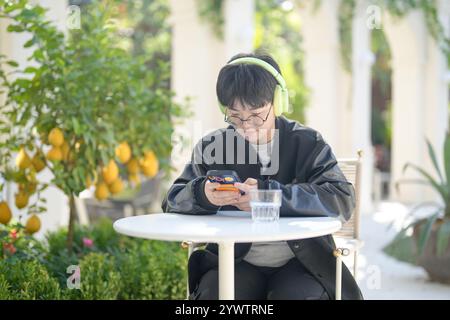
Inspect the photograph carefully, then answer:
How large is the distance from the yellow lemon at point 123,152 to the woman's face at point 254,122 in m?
1.56

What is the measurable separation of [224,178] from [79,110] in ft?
4.95

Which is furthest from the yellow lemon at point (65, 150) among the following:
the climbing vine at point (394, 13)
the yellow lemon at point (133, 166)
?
the climbing vine at point (394, 13)

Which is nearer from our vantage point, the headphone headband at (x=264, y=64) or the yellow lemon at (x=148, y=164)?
the headphone headband at (x=264, y=64)

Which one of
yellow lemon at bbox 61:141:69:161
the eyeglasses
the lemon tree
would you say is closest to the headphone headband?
the eyeglasses

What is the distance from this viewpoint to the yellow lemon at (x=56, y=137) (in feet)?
11.4

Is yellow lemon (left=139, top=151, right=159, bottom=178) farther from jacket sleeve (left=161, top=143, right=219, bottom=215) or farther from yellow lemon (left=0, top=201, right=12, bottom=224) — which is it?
jacket sleeve (left=161, top=143, right=219, bottom=215)

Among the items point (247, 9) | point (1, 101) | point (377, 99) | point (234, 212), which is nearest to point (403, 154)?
point (377, 99)

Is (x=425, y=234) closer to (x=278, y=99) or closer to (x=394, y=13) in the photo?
(x=278, y=99)

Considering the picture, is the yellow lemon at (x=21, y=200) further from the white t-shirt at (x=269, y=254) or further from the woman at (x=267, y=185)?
the white t-shirt at (x=269, y=254)

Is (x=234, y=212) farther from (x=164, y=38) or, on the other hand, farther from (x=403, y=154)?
(x=164, y=38)

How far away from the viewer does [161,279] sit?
3.48 metres

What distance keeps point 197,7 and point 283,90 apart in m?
4.95

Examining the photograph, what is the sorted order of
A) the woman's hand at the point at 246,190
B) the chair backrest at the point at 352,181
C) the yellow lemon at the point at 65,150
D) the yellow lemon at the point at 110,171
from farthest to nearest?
the yellow lemon at the point at 110,171 → the yellow lemon at the point at 65,150 → the chair backrest at the point at 352,181 → the woman's hand at the point at 246,190

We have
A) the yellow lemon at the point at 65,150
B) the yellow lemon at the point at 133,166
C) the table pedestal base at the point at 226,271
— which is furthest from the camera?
the yellow lemon at the point at 133,166
